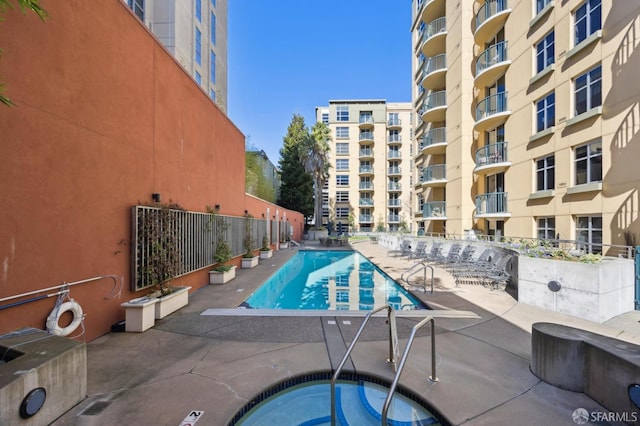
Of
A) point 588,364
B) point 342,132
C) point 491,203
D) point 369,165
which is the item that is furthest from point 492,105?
point 342,132

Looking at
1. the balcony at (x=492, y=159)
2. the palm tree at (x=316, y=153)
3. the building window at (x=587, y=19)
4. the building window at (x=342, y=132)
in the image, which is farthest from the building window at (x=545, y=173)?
the building window at (x=342, y=132)

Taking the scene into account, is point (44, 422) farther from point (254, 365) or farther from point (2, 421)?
point (254, 365)

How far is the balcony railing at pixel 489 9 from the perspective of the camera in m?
14.8

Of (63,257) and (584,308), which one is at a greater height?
(63,257)

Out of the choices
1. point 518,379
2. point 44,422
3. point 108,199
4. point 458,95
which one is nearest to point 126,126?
point 108,199

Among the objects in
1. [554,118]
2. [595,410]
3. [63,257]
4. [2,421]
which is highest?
[554,118]

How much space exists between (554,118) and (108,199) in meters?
16.0

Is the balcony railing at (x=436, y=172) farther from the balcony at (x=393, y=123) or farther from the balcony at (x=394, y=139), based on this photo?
the balcony at (x=393, y=123)

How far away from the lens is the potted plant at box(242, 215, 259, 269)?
1284 centimetres

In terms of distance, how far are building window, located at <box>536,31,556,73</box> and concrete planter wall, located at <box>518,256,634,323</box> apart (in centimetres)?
1031

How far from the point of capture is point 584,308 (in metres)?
5.87

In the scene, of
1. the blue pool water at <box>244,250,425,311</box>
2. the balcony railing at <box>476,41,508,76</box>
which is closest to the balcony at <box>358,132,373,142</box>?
the balcony railing at <box>476,41,508,76</box>

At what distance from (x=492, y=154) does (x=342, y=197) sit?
100 feet

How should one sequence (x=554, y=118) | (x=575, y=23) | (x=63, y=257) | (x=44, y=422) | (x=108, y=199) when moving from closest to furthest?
(x=44, y=422) → (x=63, y=257) → (x=108, y=199) → (x=575, y=23) → (x=554, y=118)
